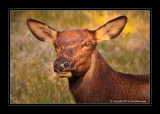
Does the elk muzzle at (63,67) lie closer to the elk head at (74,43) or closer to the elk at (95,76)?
the elk head at (74,43)

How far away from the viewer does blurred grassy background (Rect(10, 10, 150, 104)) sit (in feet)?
25.6

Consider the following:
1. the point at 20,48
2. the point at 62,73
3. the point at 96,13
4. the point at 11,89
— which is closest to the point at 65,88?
the point at 11,89

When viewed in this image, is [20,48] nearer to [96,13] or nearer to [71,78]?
[96,13]

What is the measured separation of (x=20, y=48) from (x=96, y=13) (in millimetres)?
3312

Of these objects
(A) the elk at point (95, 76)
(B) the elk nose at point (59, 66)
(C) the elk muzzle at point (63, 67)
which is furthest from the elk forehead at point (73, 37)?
(B) the elk nose at point (59, 66)

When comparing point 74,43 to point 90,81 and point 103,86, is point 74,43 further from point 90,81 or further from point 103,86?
point 103,86

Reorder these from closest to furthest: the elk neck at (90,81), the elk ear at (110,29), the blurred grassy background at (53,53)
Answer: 1. the elk neck at (90,81)
2. the elk ear at (110,29)
3. the blurred grassy background at (53,53)

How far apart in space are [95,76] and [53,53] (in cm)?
418

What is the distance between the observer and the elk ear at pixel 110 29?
238 inches

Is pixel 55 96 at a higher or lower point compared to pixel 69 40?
lower

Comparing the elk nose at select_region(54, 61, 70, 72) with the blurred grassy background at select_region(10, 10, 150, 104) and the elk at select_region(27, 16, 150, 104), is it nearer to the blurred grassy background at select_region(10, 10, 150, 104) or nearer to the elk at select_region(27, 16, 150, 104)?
the elk at select_region(27, 16, 150, 104)

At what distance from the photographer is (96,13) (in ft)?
41.1

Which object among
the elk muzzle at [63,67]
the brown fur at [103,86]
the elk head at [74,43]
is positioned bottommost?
the brown fur at [103,86]

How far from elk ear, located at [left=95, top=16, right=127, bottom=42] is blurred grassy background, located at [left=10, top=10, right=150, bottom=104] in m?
1.81
